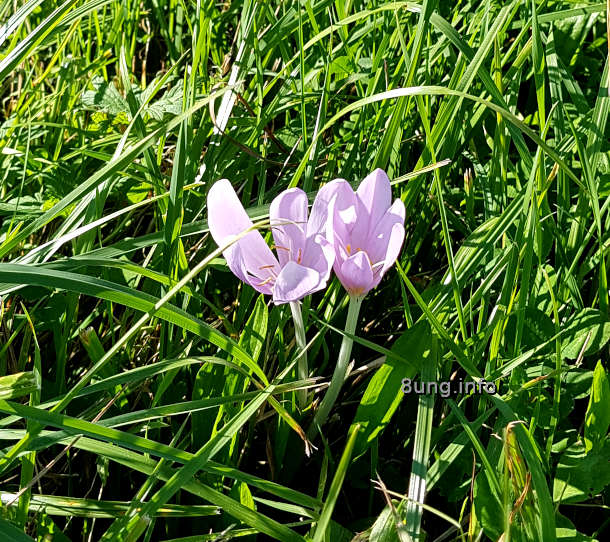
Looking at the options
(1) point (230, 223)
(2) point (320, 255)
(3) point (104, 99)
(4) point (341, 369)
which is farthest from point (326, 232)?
(3) point (104, 99)

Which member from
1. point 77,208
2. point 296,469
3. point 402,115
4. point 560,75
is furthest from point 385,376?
point 560,75

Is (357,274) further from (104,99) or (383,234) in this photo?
(104,99)

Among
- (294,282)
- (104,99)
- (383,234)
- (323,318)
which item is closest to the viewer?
(294,282)

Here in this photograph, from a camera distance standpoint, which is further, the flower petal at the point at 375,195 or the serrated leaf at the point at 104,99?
the serrated leaf at the point at 104,99

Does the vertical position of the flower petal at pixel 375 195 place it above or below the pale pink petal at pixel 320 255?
above

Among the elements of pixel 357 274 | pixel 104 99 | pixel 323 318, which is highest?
pixel 104 99

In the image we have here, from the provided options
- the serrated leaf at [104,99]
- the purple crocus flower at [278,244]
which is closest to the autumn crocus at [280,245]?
Answer: the purple crocus flower at [278,244]

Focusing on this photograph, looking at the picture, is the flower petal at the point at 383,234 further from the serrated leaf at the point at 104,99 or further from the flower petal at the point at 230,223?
the serrated leaf at the point at 104,99
